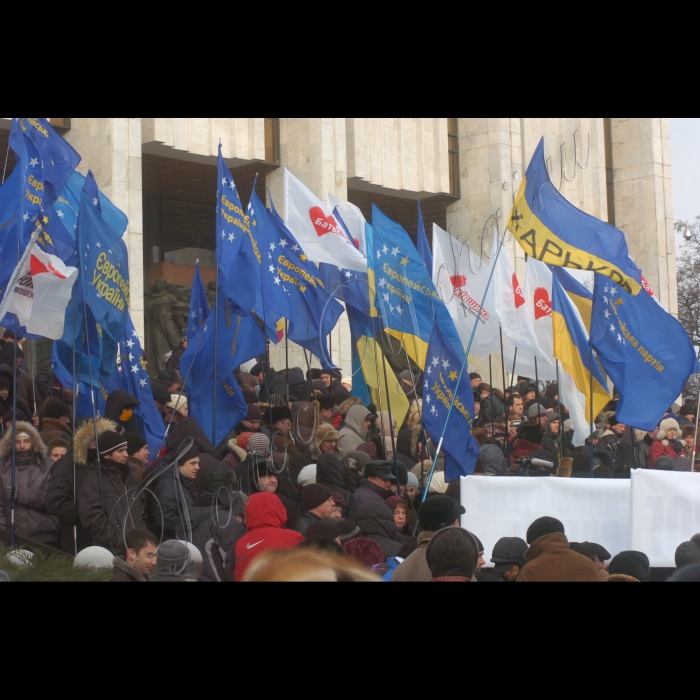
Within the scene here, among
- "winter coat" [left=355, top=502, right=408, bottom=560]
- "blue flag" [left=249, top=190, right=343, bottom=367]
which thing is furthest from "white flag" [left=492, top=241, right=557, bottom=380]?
"winter coat" [left=355, top=502, right=408, bottom=560]

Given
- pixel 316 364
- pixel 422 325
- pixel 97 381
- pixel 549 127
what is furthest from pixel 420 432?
pixel 549 127

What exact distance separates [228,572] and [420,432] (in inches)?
170

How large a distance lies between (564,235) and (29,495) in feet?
15.3

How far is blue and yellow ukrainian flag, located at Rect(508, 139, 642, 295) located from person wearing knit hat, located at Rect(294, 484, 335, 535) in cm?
322

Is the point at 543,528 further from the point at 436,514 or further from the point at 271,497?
the point at 271,497

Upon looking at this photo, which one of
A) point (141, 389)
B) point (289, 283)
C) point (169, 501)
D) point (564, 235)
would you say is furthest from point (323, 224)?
point (169, 501)

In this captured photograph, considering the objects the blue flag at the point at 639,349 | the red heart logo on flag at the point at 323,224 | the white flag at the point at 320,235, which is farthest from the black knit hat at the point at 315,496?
the red heart logo on flag at the point at 323,224

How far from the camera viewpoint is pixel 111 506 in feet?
22.6

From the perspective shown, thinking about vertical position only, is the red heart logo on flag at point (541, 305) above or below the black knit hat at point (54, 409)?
above

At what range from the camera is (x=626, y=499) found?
23.8ft

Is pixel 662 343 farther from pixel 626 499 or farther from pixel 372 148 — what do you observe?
pixel 372 148

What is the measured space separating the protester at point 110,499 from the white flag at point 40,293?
1.09 metres

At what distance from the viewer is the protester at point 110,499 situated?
676 cm

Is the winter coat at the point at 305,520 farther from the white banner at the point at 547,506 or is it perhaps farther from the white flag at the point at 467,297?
the white flag at the point at 467,297
